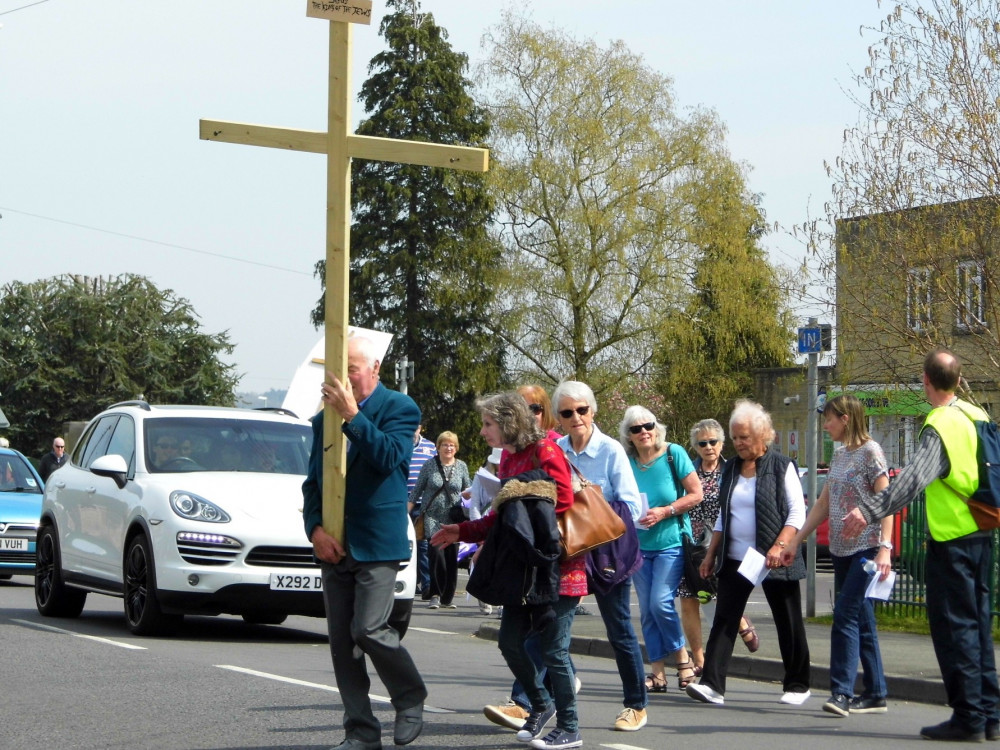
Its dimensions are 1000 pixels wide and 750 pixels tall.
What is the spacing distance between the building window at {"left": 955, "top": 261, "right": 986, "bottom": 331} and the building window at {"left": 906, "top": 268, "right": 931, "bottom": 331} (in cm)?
29

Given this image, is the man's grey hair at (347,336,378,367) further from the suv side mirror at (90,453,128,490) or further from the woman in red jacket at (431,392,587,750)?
the suv side mirror at (90,453,128,490)

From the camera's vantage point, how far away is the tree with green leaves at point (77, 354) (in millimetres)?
64125

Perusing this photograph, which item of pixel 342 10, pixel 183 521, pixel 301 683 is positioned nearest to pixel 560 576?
pixel 301 683

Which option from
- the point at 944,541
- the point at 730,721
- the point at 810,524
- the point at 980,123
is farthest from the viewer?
the point at 980,123

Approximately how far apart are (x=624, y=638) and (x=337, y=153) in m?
2.84

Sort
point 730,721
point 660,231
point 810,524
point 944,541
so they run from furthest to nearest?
point 660,231 < point 810,524 < point 730,721 < point 944,541

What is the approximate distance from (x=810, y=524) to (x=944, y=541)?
4.21ft

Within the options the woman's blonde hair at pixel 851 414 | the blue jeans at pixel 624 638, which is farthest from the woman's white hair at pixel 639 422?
the blue jeans at pixel 624 638

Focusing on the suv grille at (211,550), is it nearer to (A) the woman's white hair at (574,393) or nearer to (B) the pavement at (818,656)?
(B) the pavement at (818,656)

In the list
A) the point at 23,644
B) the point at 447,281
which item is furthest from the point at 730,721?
the point at 447,281

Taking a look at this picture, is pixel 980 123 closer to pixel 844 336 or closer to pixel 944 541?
pixel 844 336

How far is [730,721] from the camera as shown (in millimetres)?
8734

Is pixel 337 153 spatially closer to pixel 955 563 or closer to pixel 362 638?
pixel 362 638

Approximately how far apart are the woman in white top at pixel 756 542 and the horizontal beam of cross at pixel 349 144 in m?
3.05
